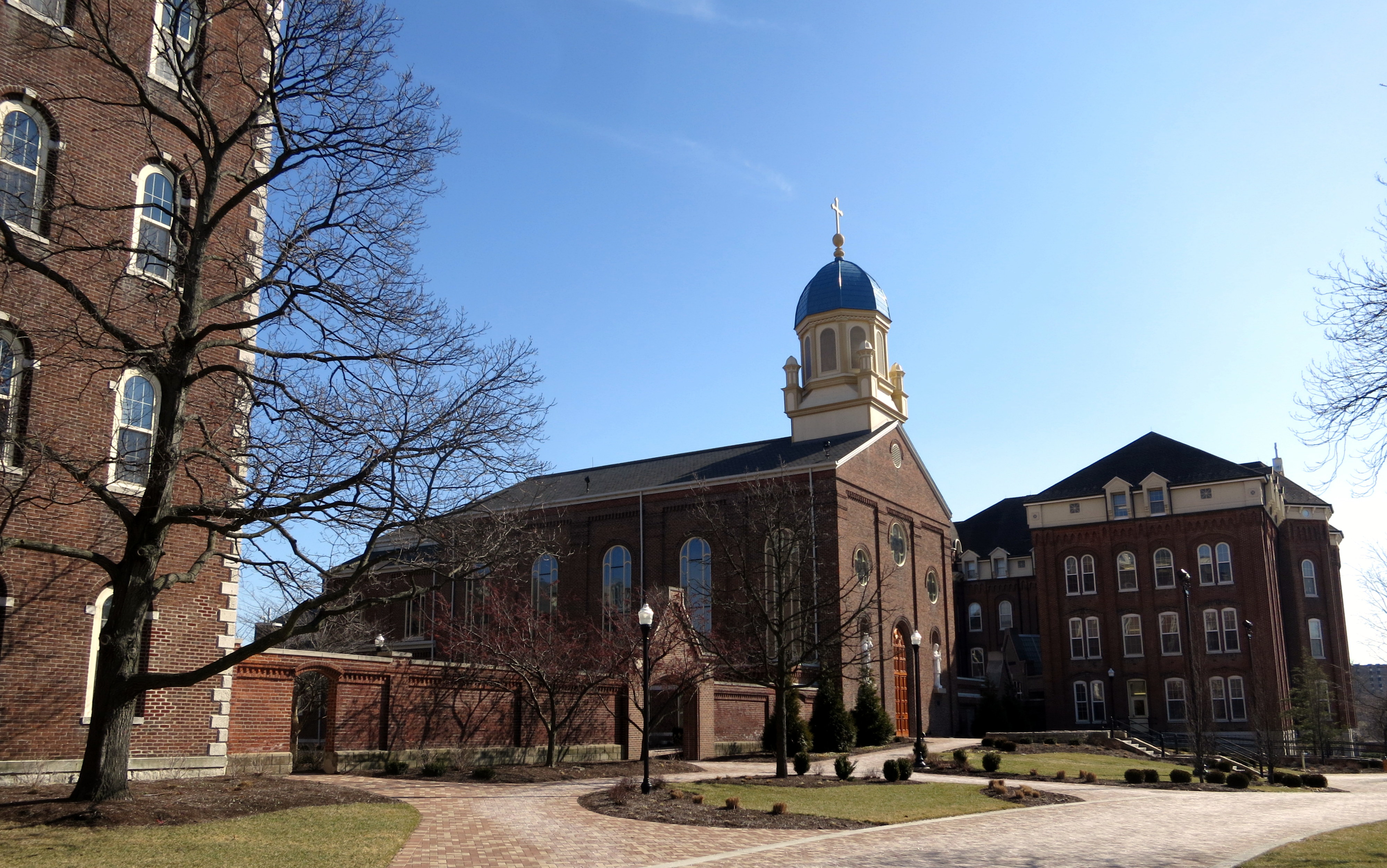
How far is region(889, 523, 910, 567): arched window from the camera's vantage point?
150 ft

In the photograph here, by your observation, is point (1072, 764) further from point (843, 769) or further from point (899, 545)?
point (899, 545)

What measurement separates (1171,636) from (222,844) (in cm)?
5083

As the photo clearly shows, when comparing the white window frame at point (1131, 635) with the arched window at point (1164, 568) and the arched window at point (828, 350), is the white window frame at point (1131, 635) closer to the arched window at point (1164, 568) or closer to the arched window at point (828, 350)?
the arched window at point (1164, 568)

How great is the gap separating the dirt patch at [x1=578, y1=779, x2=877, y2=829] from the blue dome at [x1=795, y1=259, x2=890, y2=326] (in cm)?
3305

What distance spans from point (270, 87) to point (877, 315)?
3655cm

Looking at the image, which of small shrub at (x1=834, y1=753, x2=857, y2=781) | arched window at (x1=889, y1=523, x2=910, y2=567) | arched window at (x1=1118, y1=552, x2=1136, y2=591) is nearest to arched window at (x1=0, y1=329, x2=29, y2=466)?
small shrub at (x1=834, y1=753, x2=857, y2=781)

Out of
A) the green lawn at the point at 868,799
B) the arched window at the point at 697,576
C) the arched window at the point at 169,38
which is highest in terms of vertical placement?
the arched window at the point at 169,38

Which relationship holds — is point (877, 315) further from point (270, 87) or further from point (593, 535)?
point (270, 87)

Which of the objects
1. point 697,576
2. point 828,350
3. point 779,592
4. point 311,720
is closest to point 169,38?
point 779,592

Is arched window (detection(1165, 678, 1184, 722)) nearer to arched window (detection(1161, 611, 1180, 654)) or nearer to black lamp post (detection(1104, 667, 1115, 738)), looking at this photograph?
arched window (detection(1161, 611, 1180, 654))

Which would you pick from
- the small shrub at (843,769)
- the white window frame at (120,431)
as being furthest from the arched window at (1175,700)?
the white window frame at (120,431)

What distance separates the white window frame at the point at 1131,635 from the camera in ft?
180

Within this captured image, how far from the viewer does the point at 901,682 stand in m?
44.8

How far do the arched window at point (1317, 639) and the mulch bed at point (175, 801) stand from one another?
170 ft
